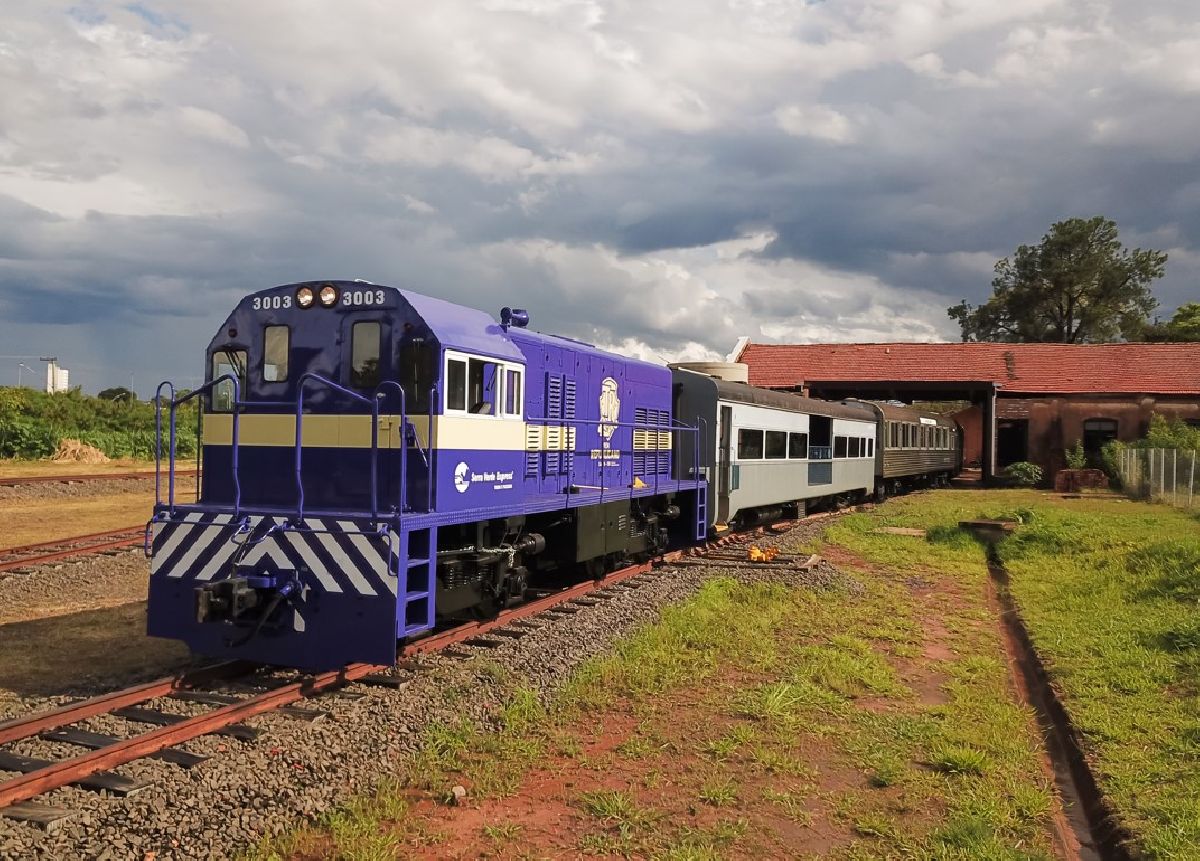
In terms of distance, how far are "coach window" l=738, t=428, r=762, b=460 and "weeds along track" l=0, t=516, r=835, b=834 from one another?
861cm

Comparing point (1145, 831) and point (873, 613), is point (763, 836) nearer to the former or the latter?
point (1145, 831)

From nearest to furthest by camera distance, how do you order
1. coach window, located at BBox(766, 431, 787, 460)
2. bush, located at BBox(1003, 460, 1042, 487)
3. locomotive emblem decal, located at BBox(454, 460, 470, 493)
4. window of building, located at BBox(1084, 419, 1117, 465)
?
locomotive emblem decal, located at BBox(454, 460, 470, 493), coach window, located at BBox(766, 431, 787, 460), bush, located at BBox(1003, 460, 1042, 487), window of building, located at BBox(1084, 419, 1117, 465)

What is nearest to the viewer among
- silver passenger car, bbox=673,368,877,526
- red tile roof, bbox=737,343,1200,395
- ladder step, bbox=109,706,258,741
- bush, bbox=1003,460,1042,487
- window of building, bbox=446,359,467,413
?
ladder step, bbox=109,706,258,741

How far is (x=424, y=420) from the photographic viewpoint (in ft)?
24.8

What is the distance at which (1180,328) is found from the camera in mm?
62562

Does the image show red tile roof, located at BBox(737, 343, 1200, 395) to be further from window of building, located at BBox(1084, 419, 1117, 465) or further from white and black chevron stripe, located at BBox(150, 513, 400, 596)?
white and black chevron stripe, located at BBox(150, 513, 400, 596)

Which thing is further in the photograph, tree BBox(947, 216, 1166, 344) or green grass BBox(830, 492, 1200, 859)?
tree BBox(947, 216, 1166, 344)

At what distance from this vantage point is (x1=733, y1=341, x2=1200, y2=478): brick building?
115ft

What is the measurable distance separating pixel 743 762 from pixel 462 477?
3509mm

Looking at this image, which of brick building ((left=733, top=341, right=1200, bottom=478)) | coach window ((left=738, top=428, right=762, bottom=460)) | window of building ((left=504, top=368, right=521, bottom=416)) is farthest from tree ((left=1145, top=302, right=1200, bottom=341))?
window of building ((left=504, top=368, right=521, bottom=416))

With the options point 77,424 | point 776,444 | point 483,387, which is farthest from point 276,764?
point 77,424

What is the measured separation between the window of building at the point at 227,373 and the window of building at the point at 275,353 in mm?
241

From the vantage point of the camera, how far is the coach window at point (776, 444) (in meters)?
18.6

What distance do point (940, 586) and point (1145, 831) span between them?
8139 mm
